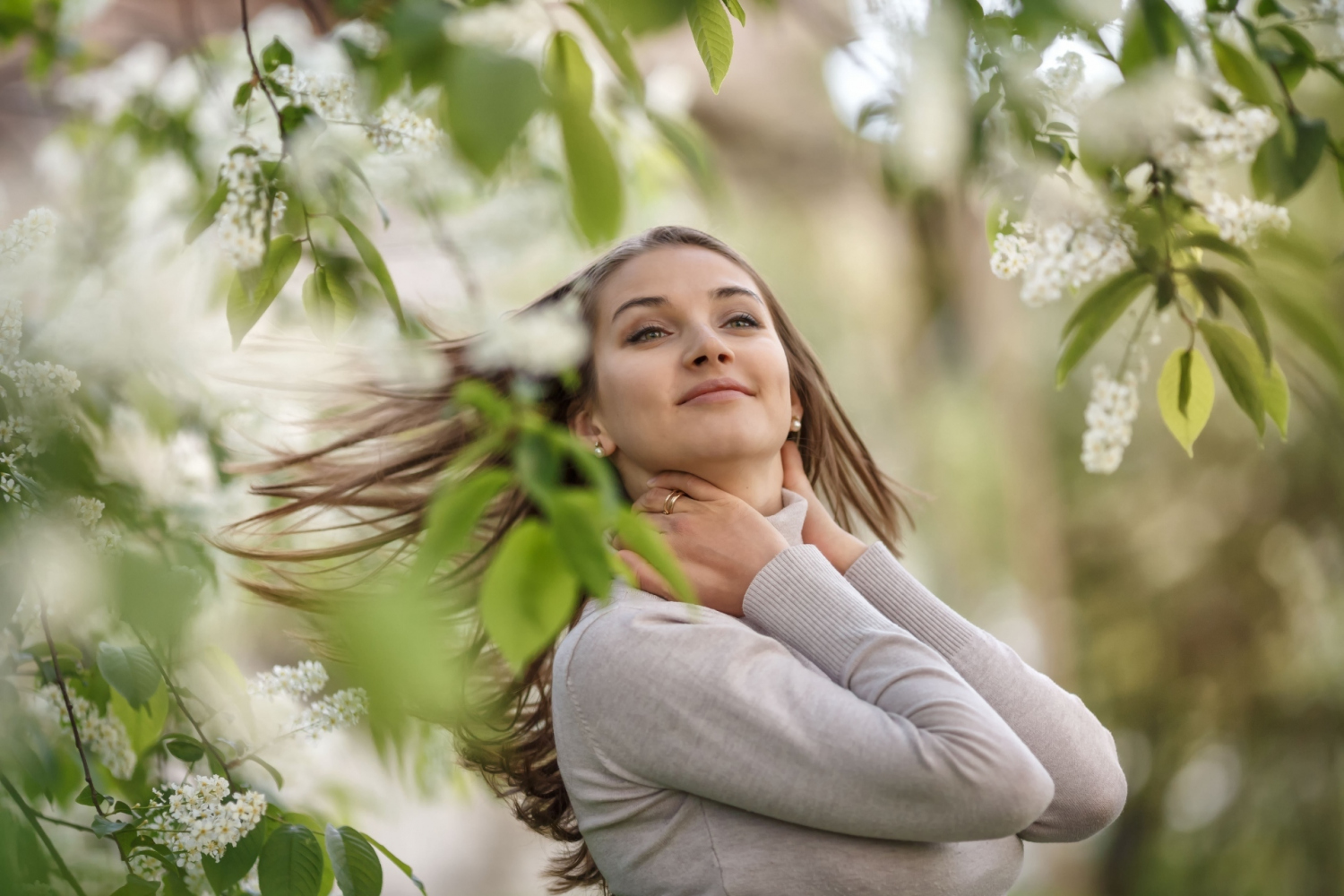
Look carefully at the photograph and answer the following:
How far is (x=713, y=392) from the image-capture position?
1.27 m

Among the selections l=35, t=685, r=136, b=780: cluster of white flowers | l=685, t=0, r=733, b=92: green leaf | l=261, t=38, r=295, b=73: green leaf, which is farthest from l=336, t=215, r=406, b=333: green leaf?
l=35, t=685, r=136, b=780: cluster of white flowers

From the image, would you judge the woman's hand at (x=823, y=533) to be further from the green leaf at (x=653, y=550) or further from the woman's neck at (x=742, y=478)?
the green leaf at (x=653, y=550)

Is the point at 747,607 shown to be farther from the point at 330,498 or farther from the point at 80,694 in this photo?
the point at 80,694

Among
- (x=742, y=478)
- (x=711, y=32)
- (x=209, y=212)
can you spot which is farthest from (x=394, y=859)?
(x=711, y=32)

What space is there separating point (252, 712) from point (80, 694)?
8.1 inches

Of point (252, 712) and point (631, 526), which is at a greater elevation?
point (631, 526)

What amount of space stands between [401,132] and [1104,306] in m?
0.69

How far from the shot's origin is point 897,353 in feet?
16.7

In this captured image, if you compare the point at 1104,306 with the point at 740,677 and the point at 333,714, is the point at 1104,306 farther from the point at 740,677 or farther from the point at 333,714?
the point at 333,714

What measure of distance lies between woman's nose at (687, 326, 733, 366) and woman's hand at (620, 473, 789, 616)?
15 cm

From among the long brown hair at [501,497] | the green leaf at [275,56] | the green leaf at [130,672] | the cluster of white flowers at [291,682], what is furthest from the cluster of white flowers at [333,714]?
the green leaf at [275,56]

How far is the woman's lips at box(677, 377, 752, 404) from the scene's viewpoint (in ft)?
4.14

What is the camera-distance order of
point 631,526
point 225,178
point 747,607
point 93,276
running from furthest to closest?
1. point 93,276
2. point 747,607
3. point 225,178
4. point 631,526

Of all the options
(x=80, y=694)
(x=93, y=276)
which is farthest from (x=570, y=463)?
(x=93, y=276)
